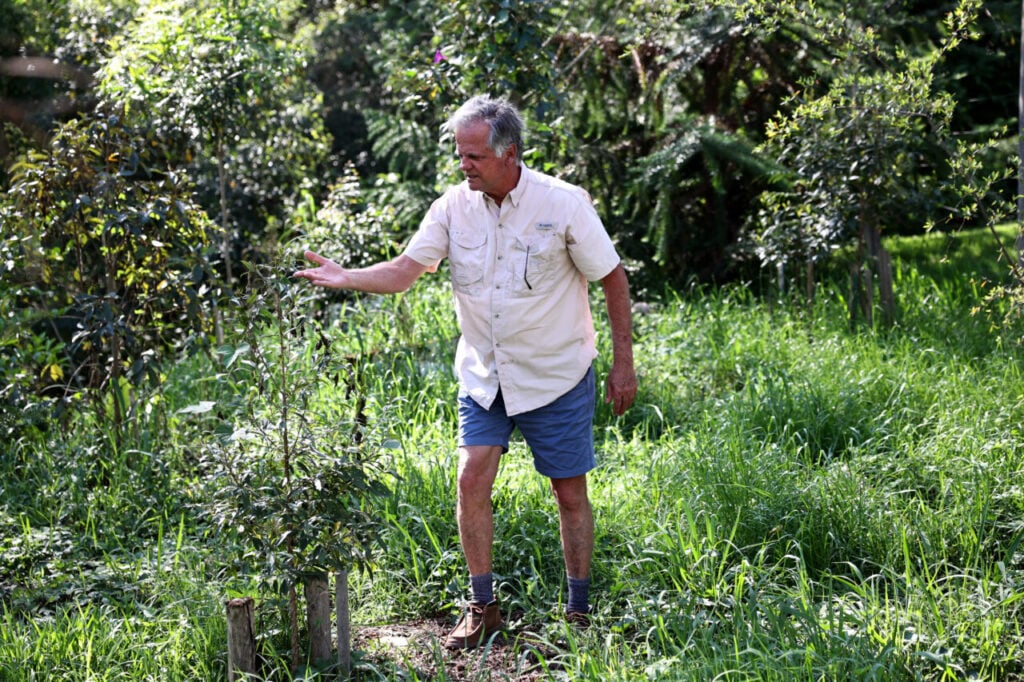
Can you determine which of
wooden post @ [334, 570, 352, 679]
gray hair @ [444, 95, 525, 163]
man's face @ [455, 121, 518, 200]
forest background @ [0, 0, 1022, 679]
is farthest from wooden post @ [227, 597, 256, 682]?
gray hair @ [444, 95, 525, 163]

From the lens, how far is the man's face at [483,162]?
3.43 meters

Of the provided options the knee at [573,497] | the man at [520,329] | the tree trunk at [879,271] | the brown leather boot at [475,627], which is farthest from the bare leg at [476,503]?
the tree trunk at [879,271]

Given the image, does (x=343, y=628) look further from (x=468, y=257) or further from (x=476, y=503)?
(x=468, y=257)

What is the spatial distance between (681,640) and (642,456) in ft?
5.00

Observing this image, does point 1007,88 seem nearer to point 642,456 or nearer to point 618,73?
point 618,73

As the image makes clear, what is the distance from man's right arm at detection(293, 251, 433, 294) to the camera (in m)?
3.33

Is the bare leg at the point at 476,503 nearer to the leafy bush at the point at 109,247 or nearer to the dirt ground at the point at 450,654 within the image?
the dirt ground at the point at 450,654

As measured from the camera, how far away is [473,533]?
11.9 ft

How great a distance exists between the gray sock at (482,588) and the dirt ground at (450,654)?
14cm

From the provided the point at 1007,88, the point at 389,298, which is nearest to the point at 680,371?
the point at 389,298

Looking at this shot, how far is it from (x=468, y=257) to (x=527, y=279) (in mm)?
218

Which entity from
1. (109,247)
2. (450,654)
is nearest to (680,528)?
(450,654)

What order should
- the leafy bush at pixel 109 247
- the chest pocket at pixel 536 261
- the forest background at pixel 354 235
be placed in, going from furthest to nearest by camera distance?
Answer: the leafy bush at pixel 109 247, the chest pocket at pixel 536 261, the forest background at pixel 354 235

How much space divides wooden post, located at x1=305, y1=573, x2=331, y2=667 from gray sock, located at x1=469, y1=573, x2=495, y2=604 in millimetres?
512
